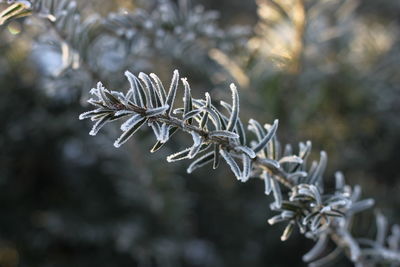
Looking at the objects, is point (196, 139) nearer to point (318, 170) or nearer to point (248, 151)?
point (248, 151)

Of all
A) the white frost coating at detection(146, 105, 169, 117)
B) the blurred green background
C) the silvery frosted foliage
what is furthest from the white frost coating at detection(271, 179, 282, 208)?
the blurred green background

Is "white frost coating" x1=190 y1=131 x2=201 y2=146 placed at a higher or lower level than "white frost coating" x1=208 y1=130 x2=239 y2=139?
lower

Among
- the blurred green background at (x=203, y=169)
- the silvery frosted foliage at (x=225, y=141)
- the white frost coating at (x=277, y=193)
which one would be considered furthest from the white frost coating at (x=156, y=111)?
the blurred green background at (x=203, y=169)

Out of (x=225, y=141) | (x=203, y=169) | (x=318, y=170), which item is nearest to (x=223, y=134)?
(x=225, y=141)

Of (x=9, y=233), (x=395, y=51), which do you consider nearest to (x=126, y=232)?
(x=9, y=233)

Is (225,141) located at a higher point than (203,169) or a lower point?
higher

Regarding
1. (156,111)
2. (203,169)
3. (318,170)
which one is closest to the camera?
(156,111)

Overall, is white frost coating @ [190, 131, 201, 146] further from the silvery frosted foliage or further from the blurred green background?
the blurred green background

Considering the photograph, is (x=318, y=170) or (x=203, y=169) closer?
(x=318, y=170)
